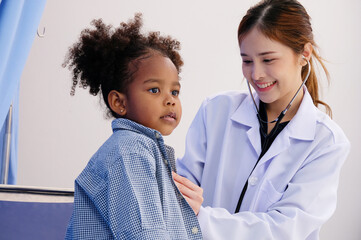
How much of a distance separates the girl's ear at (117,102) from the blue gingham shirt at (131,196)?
0.12m

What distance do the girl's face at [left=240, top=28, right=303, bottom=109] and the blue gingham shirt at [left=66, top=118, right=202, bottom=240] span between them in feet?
1.68

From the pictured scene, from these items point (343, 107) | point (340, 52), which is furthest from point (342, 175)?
point (340, 52)

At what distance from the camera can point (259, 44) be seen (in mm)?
1384

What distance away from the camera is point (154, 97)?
1067mm

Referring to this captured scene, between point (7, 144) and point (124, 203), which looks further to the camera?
point (7, 144)

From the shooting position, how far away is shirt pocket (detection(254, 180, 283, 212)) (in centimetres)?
136

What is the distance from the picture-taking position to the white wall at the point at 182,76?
2.55m

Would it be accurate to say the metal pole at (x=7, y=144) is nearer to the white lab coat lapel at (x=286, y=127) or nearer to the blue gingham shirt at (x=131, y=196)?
the white lab coat lapel at (x=286, y=127)

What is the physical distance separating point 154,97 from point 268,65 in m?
0.47

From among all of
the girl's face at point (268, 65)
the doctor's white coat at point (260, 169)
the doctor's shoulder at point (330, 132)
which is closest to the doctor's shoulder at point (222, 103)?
the doctor's white coat at point (260, 169)

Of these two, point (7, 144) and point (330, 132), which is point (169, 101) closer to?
point (330, 132)

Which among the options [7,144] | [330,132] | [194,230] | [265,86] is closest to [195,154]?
[265,86]

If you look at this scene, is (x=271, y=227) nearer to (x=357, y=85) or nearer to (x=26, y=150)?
(x=26, y=150)

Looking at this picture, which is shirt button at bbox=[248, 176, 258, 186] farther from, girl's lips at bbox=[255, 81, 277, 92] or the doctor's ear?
the doctor's ear
